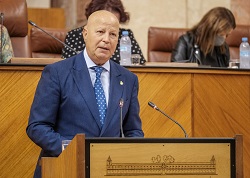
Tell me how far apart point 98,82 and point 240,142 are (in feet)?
3.06

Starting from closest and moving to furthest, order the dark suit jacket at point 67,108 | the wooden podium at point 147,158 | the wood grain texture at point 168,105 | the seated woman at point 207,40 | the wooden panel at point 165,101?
1. the wooden podium at point 147,158
2. the dark suit jacket at point 67,108
3. the wood grain texture at point 168,105
4. the wooden panel at point 165,101
5. the seated woman at point 207,40

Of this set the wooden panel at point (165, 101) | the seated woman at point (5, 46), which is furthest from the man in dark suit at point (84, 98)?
the seated woman at point (5, 46)

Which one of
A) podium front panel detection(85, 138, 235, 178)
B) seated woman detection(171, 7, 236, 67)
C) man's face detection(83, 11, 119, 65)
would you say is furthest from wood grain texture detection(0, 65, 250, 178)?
podium front panel detection(85, 138, 235, 178)

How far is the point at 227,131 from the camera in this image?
5043 mm

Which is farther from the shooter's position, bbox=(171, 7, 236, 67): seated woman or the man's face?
bbox=(171, 7, 236, 67): seated woman

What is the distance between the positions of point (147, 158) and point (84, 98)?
73cm

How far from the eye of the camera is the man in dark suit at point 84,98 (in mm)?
3736

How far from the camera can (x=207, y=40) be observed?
621 centimetres

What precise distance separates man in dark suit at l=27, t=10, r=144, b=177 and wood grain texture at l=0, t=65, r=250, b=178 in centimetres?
69

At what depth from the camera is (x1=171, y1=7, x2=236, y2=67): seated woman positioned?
619cm

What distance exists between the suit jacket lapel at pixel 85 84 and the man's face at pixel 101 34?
0.08 m

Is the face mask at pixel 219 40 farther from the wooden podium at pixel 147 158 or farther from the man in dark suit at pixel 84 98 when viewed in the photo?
the wooden podium at pixel 147 158

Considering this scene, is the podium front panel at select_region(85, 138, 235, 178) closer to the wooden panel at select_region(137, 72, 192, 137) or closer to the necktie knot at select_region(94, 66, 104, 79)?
the necktie knot at select_region(94, 66, 104, 79)

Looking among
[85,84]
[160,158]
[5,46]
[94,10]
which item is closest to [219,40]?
[94,10]
